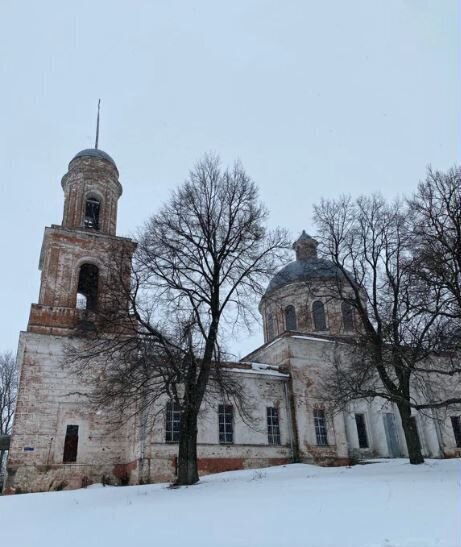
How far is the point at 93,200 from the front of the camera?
2572cm

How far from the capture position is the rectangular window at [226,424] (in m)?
21.1

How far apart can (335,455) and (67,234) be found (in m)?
16.8

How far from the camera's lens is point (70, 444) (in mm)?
20188

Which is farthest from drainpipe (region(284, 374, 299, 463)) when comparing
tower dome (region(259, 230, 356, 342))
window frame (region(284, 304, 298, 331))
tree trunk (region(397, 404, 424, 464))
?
tree trunk (region(397, 404, 424, 464))

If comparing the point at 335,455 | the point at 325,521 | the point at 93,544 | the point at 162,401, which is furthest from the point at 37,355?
the point at 325,521

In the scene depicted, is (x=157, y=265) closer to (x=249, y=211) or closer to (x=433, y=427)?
(x=249, y=211)

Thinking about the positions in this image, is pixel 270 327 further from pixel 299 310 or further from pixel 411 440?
pixel 411 440

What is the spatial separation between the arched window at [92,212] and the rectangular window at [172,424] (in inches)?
421

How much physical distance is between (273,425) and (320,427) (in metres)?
2.35

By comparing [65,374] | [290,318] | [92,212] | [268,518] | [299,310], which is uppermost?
[92,212]

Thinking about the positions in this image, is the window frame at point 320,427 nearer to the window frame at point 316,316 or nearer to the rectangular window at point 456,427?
the window frame at point 316,316

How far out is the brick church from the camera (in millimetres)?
19469

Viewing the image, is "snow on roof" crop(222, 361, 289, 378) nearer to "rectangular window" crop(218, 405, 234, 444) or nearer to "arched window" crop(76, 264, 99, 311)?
"rectangular window" crop(218, 405, 234, 444)

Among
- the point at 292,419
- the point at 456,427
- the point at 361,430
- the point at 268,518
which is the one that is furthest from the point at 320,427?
the point at 268,518
